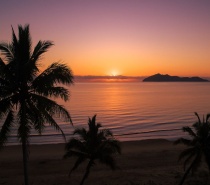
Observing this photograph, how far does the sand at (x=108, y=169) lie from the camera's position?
2566cm

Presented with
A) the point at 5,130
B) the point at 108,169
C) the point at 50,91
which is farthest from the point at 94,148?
the point at 108,169

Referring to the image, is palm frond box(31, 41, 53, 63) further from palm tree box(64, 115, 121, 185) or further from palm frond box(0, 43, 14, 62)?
palm tree box(64, 115, 121, 185)

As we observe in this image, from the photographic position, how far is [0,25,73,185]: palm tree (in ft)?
49.2

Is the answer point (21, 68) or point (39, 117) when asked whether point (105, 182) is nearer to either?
point (39, 117)

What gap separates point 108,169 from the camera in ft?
98.0

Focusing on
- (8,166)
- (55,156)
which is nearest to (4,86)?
(8,166)

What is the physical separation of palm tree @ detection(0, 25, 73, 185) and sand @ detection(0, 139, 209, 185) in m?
12.4

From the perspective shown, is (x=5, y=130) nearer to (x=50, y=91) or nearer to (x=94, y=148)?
(x=50, y=91)

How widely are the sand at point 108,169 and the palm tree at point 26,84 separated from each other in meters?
12.4

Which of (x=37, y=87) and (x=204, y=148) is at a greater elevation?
(x=37, y=87)

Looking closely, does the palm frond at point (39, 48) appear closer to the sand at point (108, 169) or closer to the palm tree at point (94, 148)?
the palm tree at point (94, 148)

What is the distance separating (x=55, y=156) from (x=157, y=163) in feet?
47.7

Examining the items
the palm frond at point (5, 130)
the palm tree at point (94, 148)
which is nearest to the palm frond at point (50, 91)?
the palm frond at point (5, 130)

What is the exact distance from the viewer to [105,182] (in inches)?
1001
